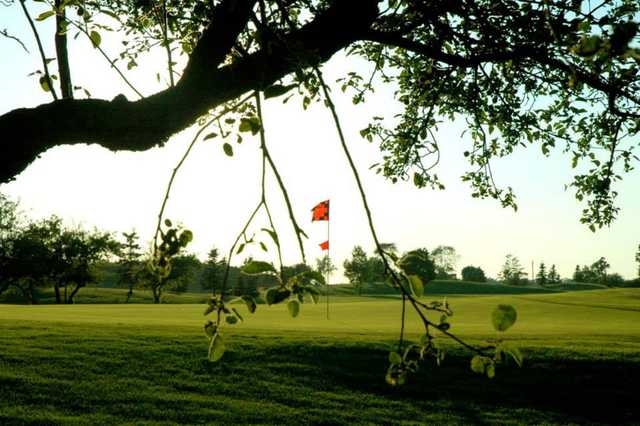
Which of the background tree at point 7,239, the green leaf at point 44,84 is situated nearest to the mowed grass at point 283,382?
the green leaf at point 44,84

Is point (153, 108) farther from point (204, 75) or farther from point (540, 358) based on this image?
point (540, 358)

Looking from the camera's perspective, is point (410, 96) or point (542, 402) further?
point (542, 402)

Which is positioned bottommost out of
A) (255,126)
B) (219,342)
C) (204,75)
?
(219,342)

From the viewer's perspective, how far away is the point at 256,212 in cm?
144

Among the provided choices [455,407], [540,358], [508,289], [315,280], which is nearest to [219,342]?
[315,280]

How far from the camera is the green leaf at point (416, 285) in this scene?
1.29 m

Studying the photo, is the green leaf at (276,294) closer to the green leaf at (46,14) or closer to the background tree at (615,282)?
the green leaf at (46,14)

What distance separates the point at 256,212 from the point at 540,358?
522 inches

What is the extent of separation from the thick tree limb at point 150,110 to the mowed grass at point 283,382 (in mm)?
7175

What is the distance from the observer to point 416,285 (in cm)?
129

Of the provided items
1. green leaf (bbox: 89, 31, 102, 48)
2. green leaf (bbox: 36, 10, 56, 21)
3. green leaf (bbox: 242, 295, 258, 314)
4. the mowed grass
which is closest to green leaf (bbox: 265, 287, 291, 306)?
green leaf (bbox: 242, 295, 258, 314)

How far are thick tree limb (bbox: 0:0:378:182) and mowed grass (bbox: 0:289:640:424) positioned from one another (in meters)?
7.17

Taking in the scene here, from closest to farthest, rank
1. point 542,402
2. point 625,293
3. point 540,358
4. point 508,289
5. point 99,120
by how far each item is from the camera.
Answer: point 99,120
point 542,402
point 540,358
point 625,293
point 508,289

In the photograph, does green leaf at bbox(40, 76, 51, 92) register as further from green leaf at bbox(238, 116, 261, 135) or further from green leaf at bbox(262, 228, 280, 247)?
green leaf at bbox(262, 228, 280, 247)
